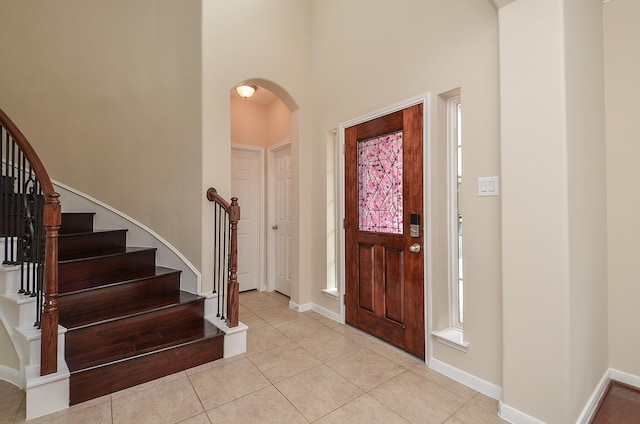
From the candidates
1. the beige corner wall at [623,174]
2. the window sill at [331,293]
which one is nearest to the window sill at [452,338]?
the beige corner wall at [623,174]

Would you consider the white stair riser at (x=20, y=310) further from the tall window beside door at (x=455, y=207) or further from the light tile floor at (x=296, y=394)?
the tall window beside door at (x=455, y=207)

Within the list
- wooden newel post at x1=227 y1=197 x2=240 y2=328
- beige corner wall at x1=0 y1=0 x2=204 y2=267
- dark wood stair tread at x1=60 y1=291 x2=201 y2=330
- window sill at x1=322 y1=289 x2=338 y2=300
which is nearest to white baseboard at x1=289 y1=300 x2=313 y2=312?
window sill at x1=322 y1=289 x2=338 y2=300

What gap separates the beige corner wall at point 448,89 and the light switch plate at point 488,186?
0.12ft

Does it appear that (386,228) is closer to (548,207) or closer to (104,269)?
(548,207)

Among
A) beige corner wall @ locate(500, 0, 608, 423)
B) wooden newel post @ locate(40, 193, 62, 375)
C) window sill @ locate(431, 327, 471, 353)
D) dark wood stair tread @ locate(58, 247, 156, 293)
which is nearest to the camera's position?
beige corner wall @ locate(500, 0, 608, 423)

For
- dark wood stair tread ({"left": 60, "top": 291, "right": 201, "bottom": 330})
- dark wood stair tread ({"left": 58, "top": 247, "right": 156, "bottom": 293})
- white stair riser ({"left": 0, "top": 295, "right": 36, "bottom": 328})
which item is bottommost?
dark wood stair tread ({"left": 60, "top": 291, "right": 201, "bottom": 330})

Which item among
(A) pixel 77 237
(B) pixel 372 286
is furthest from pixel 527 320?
(A) pixel 77 237

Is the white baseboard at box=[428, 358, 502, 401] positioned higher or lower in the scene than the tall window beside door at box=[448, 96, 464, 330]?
lower

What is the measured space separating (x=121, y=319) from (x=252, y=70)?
247 centimetres

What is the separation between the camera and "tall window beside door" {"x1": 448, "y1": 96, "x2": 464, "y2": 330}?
87.7 inches

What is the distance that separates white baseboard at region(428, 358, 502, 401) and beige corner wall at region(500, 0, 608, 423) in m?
0.21

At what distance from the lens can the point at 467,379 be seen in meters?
2.02

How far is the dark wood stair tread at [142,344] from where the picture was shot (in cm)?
193

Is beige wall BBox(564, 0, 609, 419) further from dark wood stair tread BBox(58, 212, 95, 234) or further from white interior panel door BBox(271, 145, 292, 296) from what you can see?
dark wood stair tread BBox(58, 212, 95, 234)
